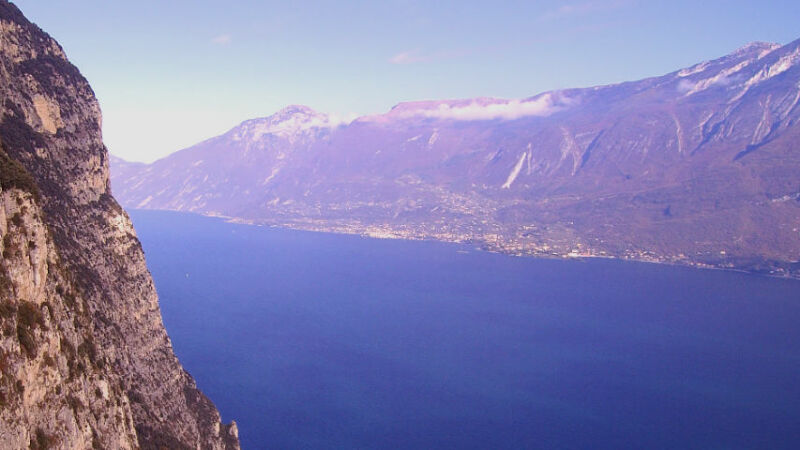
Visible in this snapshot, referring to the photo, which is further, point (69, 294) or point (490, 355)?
point (490, 355)

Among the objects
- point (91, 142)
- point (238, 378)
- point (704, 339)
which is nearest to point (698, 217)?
point (704, 339)

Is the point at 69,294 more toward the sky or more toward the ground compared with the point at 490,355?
more toward the sky

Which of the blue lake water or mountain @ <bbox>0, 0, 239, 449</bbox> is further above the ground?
mountain @ <bbox>0, 0, 239, 449</bbox>

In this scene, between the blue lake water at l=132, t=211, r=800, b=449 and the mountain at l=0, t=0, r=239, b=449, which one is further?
the blue lake water at l=132, t=211, r=800, b=449

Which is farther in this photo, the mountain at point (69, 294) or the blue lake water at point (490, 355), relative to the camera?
the blue lake water at point (490, 355)

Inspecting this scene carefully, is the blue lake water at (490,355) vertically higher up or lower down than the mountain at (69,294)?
lower down
